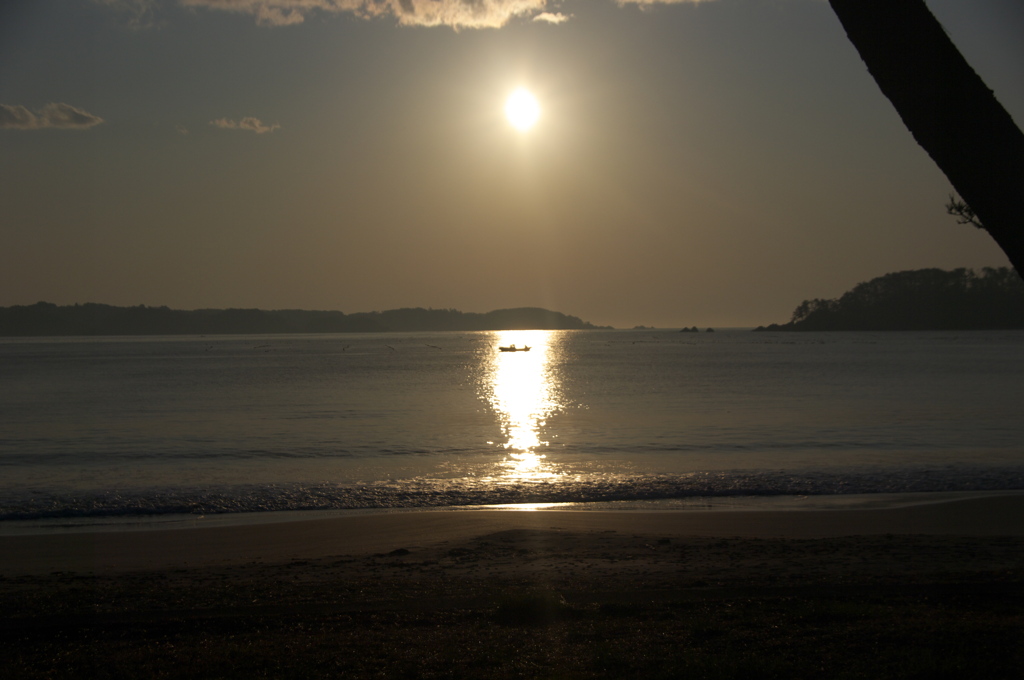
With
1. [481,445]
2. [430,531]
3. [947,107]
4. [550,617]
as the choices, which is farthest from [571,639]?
[481,445]

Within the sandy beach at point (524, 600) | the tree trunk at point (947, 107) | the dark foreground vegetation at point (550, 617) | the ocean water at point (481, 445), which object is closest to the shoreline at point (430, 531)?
the sandy beach at point (524, 600)

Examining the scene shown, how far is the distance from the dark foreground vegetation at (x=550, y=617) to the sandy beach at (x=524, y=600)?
28 millimetres

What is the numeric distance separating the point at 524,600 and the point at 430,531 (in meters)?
5.71

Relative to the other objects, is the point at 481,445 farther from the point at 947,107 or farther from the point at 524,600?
the point at 947,107

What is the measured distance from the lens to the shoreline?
10.8 meters

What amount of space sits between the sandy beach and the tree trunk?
3.52 m

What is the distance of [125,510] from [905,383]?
5359cm

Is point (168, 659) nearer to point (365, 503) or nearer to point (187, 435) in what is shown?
point (365, 503)

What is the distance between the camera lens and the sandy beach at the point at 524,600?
5.68 m

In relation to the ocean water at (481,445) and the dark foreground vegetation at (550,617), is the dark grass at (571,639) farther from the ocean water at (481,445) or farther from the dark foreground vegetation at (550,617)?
the ocean water at (481,445)

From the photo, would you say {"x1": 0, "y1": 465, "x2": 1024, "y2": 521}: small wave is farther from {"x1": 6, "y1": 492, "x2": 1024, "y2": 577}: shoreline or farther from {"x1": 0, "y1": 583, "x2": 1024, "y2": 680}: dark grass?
{"x1": 0, "y1": 583, "x2": 1024, "y2": 680}: dark grass

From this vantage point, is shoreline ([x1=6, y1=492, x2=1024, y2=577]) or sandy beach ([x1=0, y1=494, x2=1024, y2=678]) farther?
shoreline ([x1=6, y1=492, x2=1024, y2=577])

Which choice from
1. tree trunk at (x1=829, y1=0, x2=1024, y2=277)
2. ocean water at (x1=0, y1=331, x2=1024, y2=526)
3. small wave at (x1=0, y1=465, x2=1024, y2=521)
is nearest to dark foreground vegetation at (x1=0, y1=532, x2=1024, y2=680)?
tree trunk at (x1=829, y1=0, x2=1024, y2=277)

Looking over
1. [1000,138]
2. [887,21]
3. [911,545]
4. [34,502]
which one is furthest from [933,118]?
[34,502]
